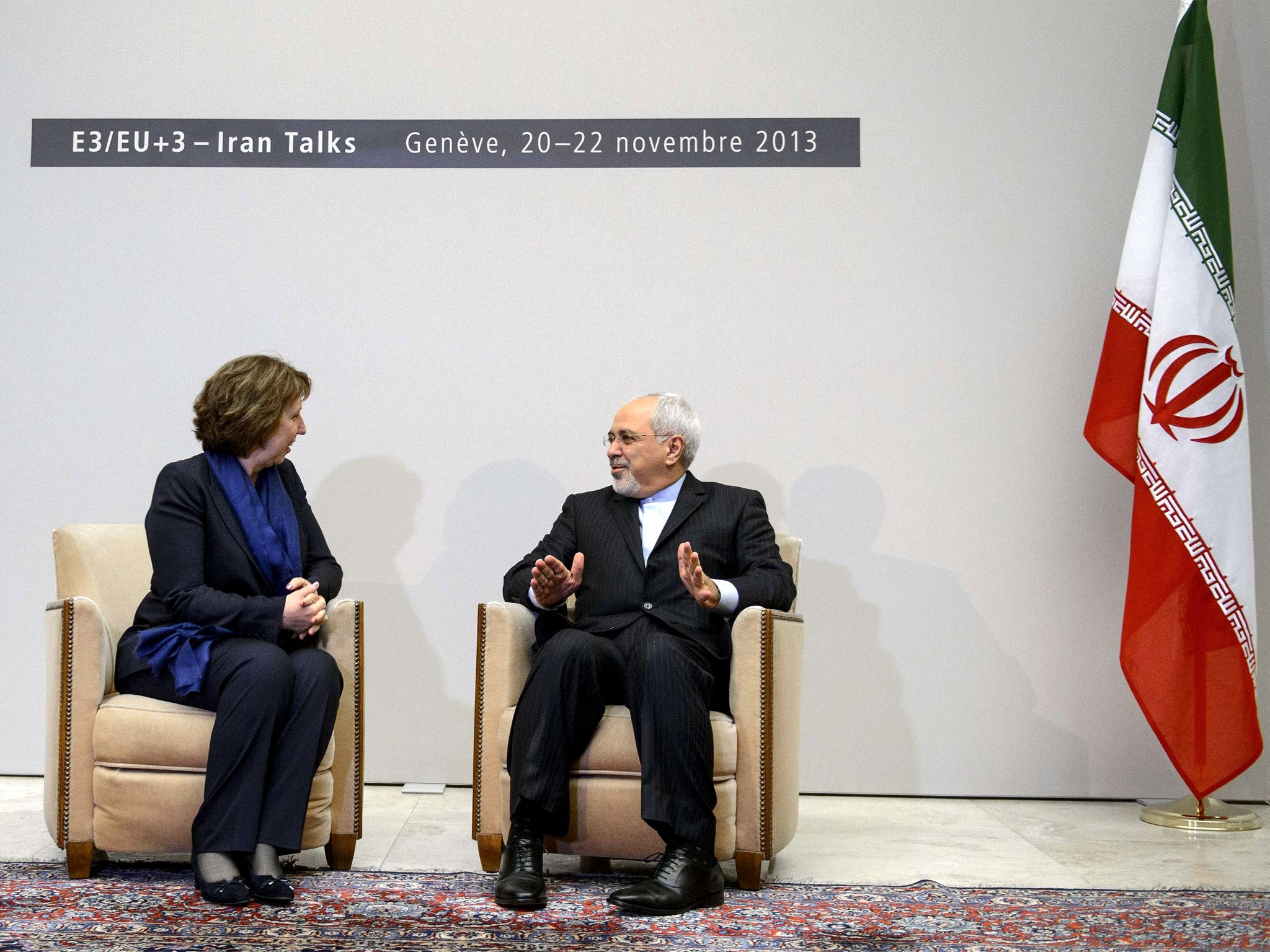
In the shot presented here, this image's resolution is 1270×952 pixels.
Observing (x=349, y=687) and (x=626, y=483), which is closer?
(x=349, y=687)

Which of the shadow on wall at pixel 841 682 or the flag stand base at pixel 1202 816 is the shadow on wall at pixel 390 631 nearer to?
the shadow on wall at pixel 841 682

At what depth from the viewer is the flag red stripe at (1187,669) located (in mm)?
3445

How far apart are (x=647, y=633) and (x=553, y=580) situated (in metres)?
A: 0.26

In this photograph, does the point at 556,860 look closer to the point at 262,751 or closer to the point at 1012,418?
the point at 262,751

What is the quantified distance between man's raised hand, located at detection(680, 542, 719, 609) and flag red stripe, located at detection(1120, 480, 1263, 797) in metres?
1.46

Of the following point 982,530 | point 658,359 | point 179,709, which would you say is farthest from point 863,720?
point 179,709

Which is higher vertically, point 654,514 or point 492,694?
point 654,514

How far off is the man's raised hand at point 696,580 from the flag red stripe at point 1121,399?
4.83ft

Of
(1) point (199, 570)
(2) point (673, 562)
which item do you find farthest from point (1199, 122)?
(1) point (199, 570)

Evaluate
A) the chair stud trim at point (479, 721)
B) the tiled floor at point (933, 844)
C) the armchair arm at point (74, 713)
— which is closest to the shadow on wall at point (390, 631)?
the tiled floor at point (933, 844)

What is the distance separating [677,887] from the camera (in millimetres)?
2488

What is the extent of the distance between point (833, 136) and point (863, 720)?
74.0 inches

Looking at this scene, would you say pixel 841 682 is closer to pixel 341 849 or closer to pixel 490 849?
pixel 490 849

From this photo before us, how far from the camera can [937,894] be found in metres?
2.61
